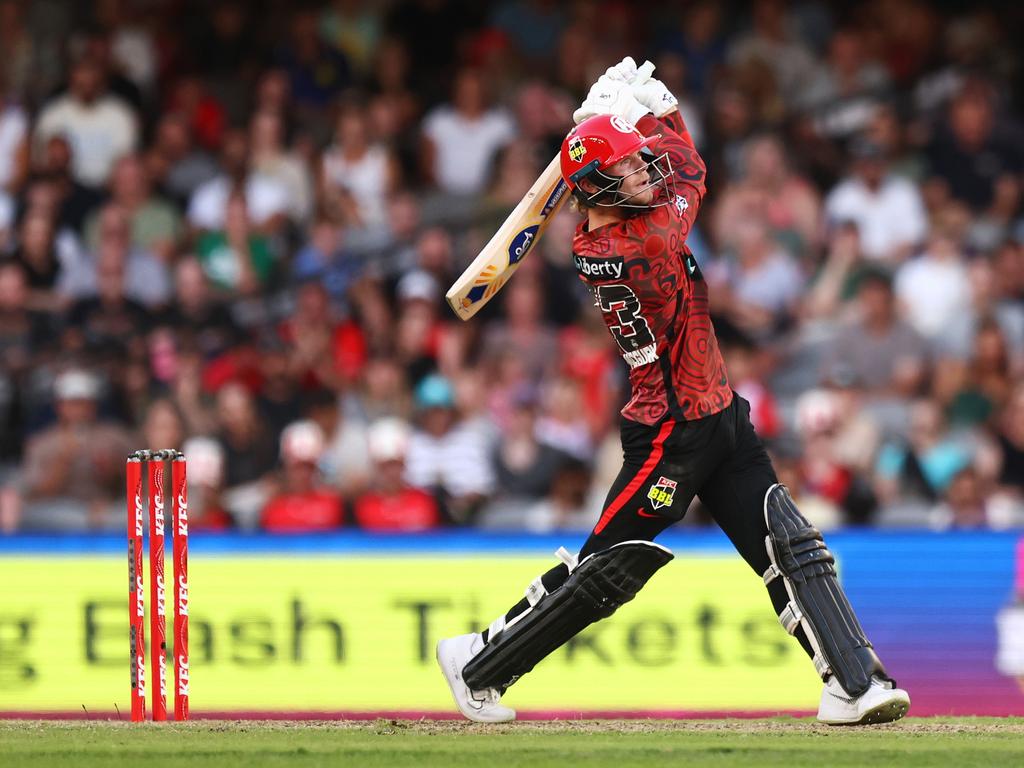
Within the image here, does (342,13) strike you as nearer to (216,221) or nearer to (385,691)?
(216,221)

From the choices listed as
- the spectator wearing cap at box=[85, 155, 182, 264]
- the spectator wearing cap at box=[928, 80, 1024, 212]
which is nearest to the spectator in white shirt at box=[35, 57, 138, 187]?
the spectator wearing cap at box=[85, 155, 182, 264]

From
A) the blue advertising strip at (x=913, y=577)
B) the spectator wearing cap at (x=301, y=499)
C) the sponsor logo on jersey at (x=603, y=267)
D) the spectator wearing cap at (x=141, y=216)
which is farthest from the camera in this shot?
the spectator wearing cap at (x=141, y=216)

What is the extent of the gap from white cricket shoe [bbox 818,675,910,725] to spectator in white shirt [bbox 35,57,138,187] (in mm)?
8034

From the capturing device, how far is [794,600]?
636 cm

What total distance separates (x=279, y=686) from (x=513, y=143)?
5390 mm

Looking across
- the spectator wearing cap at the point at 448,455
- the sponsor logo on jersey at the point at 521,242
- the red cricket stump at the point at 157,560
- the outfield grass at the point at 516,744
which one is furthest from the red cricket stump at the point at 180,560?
the spectator wearing cap at the point at 448,455

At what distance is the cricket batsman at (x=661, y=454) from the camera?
244 inches

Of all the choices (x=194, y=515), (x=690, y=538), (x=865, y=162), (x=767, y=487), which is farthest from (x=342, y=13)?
(x=767, y=487)

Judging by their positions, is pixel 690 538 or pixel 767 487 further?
pixel 690 538

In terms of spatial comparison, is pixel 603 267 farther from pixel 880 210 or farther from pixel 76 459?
pixel 880 210

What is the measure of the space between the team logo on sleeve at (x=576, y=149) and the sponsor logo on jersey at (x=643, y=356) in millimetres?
705

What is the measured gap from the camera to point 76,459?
1092 centimetres

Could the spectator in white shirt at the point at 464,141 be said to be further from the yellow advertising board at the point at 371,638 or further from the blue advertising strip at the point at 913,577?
the yellow advertising board at the point at 371,638

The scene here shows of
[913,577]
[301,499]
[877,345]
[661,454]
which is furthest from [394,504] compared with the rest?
[661,454]
